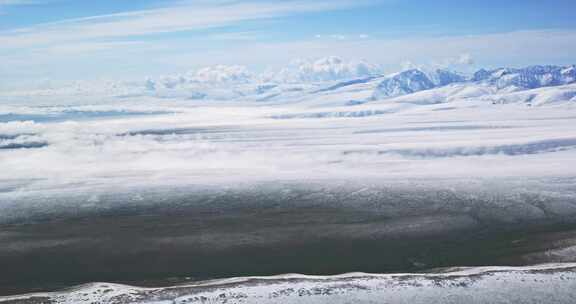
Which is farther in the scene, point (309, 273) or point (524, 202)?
point (524, 202)

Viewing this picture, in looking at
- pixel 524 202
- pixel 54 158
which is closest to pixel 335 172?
pixel 524 202

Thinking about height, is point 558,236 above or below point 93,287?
below

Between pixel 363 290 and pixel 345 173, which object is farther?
pixel 345 173

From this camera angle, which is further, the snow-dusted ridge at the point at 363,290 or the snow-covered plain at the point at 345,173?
the snow-covered plain at the point at 345,173

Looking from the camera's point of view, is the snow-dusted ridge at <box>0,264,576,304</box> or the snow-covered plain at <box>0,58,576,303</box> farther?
the snow-covered plain at <box>0,58,576,303</box>

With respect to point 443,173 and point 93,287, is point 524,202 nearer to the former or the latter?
point 443,173

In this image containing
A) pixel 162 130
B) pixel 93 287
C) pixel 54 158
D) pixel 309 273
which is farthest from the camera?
pixel 162 130

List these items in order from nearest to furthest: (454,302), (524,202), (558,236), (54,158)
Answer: (454,302) → (558,236) → (524,202) → (54,158)

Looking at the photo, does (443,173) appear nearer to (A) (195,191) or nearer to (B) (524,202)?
(B) (524,202)
